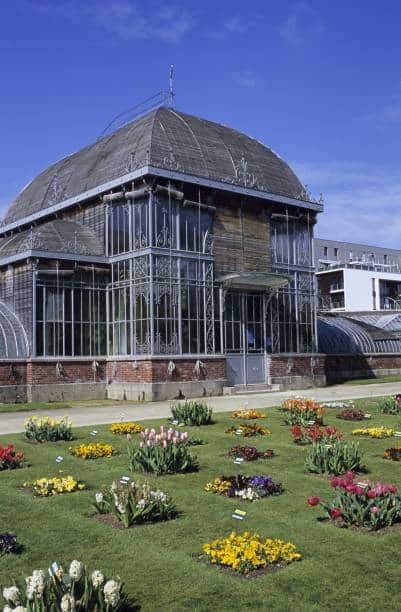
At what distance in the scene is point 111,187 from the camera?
29.4 m

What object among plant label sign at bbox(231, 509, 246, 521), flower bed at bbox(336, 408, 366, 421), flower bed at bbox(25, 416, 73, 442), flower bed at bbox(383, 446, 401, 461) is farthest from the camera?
flower bed at bbox(336, 408, 366, 421)

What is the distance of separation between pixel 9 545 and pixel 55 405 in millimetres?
17280

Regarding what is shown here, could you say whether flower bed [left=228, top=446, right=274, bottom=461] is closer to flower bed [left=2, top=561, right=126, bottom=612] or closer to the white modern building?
flower bed [left=2, top=561, right=126, bottom=612]

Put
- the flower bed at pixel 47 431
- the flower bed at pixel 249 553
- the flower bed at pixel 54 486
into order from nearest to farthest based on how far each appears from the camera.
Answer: the flower bed at pixel 249 553, the flower bed at pixel 54 486, the flower bed at pixel 47 431

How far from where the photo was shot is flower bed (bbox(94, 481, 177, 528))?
8664 millimetres

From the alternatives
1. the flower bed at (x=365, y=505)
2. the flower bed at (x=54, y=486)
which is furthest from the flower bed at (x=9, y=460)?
the flower bed at (x=365, y=505)

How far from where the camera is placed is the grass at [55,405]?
23484 millimetres

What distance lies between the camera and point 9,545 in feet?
25.3

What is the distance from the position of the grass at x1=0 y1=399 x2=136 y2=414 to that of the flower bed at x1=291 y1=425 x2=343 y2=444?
11.6 m

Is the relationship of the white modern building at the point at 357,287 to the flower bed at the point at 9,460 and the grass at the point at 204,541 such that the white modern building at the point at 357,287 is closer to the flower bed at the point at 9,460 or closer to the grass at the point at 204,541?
the flower bed at the point at 9,460

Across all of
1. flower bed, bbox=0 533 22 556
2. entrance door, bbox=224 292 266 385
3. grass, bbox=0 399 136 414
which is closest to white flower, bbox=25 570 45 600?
flower bed, bbox=0 533 22 556

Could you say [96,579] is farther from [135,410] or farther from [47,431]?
[135,410]

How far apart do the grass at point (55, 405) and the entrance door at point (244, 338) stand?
20.9 feet

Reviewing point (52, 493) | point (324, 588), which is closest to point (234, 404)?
point (52, 493)
